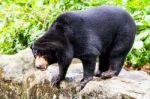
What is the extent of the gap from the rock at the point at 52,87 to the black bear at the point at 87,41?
0.39ft

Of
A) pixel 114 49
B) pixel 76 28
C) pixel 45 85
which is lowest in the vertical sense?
pixel 45 85

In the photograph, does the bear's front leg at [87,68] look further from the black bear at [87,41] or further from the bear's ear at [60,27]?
the bear's ear at [60,27]

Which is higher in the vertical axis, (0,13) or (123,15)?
(123,15)

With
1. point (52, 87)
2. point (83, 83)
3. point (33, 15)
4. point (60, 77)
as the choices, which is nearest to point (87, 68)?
point (83, 83)

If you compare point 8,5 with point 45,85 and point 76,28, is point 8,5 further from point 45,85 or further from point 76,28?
point 76,28

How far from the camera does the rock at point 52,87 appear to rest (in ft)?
13.2

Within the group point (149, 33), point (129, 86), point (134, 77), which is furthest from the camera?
point (149, 33)

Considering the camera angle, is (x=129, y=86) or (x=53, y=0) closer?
(x=129, y=86)

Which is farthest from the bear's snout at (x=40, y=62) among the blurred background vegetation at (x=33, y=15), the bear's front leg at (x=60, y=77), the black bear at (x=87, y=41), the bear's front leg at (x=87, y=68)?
the blurred background vegetation at (x=33, y=15)

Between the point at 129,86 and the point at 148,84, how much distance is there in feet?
0.63

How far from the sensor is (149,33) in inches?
239

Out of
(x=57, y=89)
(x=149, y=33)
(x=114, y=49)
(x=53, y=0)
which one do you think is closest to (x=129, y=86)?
(x=114, y=49)

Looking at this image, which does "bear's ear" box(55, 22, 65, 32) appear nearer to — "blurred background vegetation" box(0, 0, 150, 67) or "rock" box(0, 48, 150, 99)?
"rock" box(0, 48, 150, 99)

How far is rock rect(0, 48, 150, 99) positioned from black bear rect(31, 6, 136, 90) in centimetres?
12
